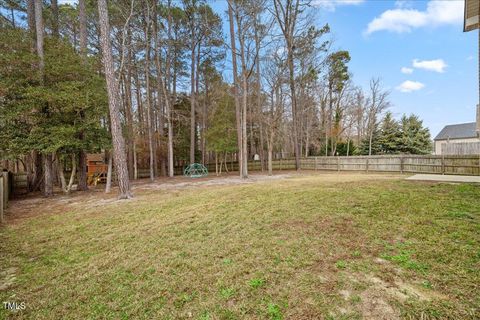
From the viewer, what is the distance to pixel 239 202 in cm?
497

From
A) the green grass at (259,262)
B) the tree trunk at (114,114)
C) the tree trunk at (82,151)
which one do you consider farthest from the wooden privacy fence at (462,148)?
the tree trunk at (82,151)

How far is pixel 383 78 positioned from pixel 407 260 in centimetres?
2143

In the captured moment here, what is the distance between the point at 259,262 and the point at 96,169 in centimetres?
1431

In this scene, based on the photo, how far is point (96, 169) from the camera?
13.2 metres

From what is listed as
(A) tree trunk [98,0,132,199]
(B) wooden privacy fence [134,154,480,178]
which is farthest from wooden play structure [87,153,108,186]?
(A) tree trunk [98,0,132,199]

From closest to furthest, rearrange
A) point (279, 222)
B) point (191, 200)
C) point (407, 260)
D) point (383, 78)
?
point (407, 260)
point (279, 222)
point (191, 200)
point (383, 78)

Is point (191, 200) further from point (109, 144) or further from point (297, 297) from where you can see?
point (109, 144)

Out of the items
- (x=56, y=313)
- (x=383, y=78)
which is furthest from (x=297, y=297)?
(x=383, y=78)

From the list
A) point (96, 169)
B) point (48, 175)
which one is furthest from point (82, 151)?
point (96, 169)

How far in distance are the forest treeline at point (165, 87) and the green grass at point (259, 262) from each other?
3.86 meters

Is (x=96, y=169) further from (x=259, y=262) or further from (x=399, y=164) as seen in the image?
(x=399, y=164)

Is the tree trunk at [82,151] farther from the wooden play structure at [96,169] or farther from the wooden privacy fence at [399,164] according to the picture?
the wooden privacy fence at [399,164]

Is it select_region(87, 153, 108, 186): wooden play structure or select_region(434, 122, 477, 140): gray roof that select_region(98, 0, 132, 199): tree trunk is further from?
select_region(434, 122, 477, 140): gray roof

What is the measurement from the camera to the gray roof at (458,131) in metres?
20.8
